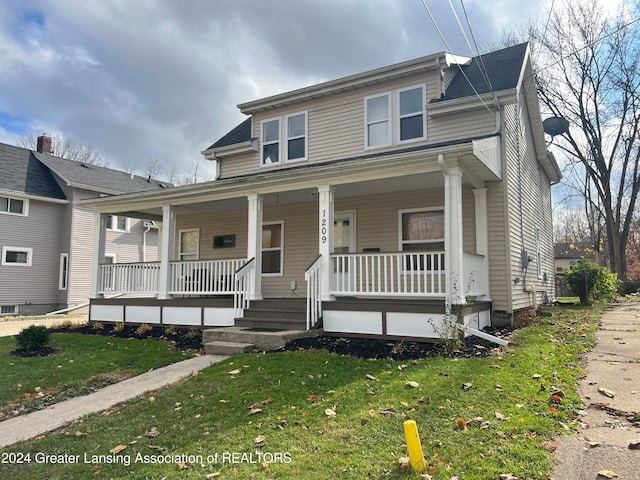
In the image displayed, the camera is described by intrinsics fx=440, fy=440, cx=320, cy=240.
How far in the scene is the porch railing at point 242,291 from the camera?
954 cm

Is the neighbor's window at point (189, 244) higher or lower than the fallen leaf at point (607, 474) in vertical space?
higher

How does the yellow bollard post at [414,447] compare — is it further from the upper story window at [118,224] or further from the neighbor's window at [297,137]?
the upper story window at [118,224]

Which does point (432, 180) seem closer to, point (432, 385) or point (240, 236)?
point (432, 385)

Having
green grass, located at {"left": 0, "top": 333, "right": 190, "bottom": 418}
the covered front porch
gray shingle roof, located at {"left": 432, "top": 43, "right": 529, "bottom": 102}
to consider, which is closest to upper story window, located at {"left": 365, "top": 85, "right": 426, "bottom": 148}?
gray shingle roof, located at {"left": 432, "top": 43, "right": 529, "bottom": 102}

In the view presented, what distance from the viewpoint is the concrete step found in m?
7.46

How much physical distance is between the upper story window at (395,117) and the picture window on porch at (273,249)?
337 centimetres

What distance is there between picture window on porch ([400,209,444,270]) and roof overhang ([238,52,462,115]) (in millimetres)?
3703

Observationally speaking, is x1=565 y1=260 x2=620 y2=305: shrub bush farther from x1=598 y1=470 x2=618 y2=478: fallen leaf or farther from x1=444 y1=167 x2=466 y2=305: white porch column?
x1=598 y1=470 x2=618 y2=478: fallen leaf

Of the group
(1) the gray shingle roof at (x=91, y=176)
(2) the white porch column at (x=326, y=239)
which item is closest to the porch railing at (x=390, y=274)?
(2) the white porch column at (x=326, y=239)

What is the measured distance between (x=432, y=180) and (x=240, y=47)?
7269mm

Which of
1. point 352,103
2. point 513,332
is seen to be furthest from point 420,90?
point 513,332

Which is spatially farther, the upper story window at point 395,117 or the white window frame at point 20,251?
the white window frame at point 20,251

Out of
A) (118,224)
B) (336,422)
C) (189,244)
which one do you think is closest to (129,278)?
(189,244)

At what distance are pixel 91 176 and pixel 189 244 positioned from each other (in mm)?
12482
